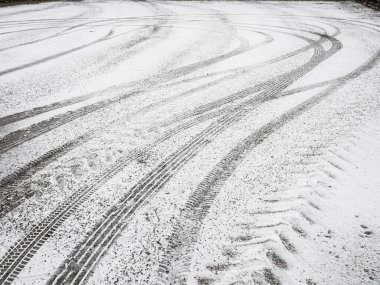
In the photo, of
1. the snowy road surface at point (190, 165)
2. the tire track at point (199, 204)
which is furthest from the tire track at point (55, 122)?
the tire track at point (199, 204)

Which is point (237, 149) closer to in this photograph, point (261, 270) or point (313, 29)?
point (261, 270)

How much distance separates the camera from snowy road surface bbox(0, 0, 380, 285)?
376 centimetres

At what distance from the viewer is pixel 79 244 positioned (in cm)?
399

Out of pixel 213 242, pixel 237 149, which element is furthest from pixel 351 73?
pixel 213 242

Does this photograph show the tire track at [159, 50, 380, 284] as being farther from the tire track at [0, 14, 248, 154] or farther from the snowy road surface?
the tire track at [0, 14, 248, 154]

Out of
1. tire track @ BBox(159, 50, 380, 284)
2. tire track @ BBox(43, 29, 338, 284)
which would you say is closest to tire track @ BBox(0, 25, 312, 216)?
tire track @ BBox(43, 29, 338, 284)

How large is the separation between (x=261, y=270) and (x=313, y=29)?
1418cm

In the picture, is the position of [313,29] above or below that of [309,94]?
above

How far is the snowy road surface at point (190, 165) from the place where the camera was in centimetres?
376

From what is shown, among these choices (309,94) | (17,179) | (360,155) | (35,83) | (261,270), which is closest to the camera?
(261,270)

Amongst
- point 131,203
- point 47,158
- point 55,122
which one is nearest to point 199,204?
point 131,203

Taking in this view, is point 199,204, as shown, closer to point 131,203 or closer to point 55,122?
point 131,203

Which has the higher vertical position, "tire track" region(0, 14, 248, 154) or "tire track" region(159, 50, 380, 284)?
"tire track" region(159, 50, 380, 284)

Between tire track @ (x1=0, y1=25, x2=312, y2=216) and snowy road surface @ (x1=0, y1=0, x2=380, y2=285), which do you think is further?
tire track @ (x1=0, y1=25, x2=312, y2=216)
